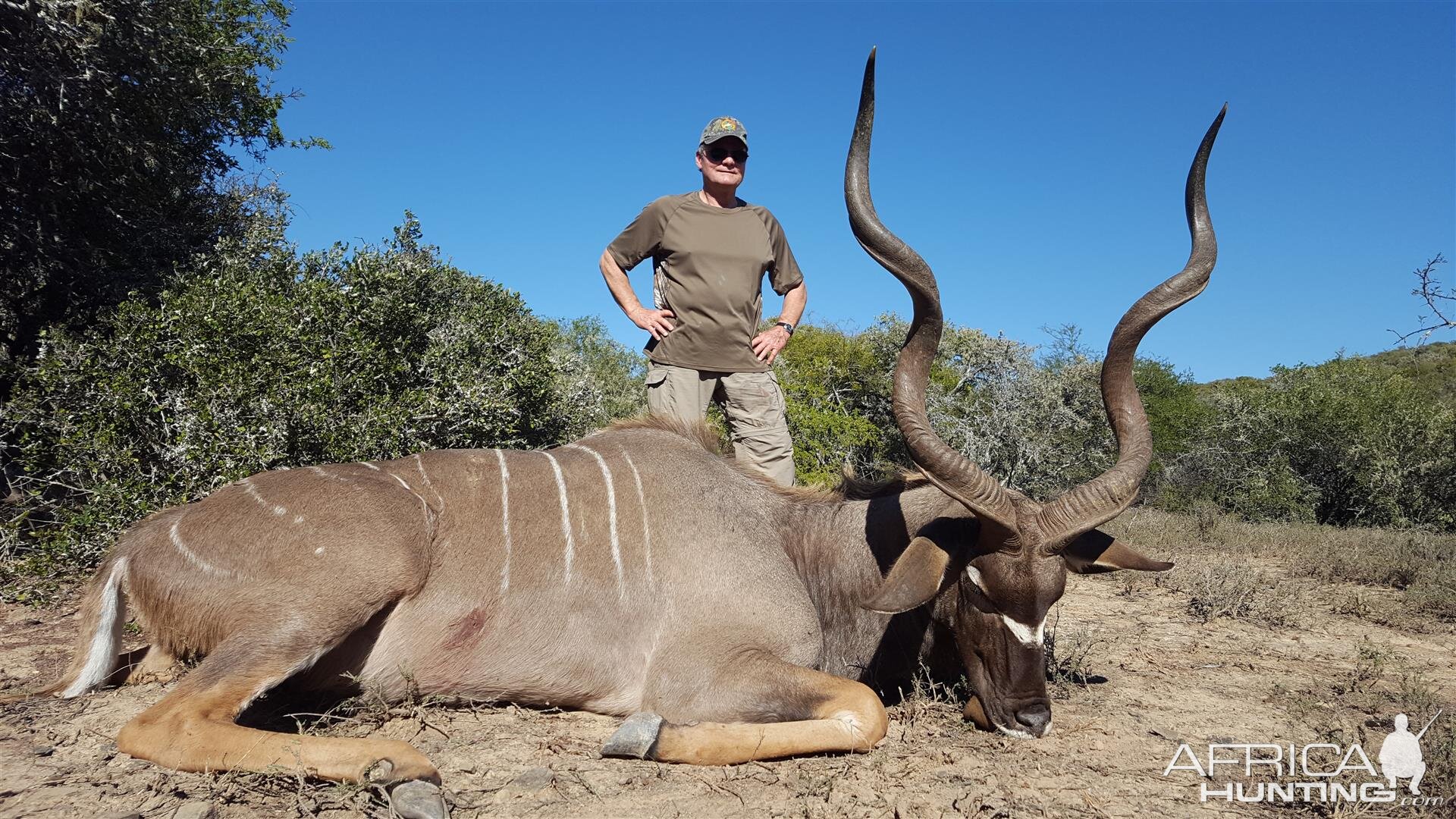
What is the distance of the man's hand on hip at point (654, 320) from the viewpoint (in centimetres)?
474

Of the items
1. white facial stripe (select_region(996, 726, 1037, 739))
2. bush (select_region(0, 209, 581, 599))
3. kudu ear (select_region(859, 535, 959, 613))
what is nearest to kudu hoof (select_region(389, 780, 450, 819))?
kudu ear (select_region(859, 535, 959, 613))

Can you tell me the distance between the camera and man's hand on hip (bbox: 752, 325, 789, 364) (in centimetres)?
478

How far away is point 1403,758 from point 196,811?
12.3 ft

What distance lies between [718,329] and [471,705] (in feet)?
7.24

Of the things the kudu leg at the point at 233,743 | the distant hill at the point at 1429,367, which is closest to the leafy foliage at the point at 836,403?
the kudu leg at the point at 233,743

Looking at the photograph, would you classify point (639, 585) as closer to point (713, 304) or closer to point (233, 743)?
point (233, 743)

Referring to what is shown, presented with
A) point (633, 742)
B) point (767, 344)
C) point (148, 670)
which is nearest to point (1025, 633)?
point (633, 742)

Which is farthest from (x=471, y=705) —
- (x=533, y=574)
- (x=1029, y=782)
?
(x=1029, y=782)

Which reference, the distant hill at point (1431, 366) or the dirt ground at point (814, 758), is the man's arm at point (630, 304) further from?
the distant hill at point (1431, 366)

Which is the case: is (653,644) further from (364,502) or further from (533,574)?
(364,502)

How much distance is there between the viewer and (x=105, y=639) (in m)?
3.33

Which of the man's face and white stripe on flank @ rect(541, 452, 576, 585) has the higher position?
the man's face

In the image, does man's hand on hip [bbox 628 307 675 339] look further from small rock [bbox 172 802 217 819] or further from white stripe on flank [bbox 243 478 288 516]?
small rock [bbox 172 802 217 819]

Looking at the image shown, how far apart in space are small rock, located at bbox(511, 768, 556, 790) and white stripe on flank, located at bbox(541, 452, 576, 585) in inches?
33.8
